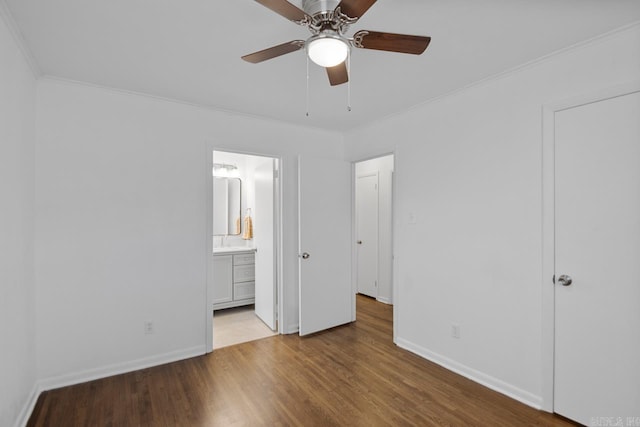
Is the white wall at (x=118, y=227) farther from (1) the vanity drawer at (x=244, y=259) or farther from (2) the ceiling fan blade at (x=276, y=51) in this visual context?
(2) the ceiling fan blade at (x=276, y=51)

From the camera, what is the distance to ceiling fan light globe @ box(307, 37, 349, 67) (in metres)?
1.38

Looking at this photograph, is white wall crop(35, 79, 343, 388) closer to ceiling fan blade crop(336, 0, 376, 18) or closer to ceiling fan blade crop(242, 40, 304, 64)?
ceiling fan blade crop(242, 40, 304, 64)

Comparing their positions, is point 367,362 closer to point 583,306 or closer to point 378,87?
point 583,306

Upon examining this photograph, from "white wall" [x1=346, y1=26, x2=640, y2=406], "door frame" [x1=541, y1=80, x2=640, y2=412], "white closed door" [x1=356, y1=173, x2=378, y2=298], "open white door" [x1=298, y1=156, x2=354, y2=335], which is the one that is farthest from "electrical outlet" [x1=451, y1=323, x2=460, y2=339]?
"white closed door" [x1=356, y1=173, x2=378, y2=298]

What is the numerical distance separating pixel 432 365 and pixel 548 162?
197 cm

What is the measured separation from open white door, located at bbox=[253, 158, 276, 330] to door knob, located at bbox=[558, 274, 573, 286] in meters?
2.69

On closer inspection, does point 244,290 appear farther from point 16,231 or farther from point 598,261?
point 598,261

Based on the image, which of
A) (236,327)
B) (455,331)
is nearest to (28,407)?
(236,327)

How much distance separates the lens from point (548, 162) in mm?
2143

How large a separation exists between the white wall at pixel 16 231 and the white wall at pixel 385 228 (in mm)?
3890

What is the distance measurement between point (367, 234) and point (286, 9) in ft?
13.8

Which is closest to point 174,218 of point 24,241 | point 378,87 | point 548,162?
point 24,241

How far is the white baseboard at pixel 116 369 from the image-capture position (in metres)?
2.43

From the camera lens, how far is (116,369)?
8.69 ft
